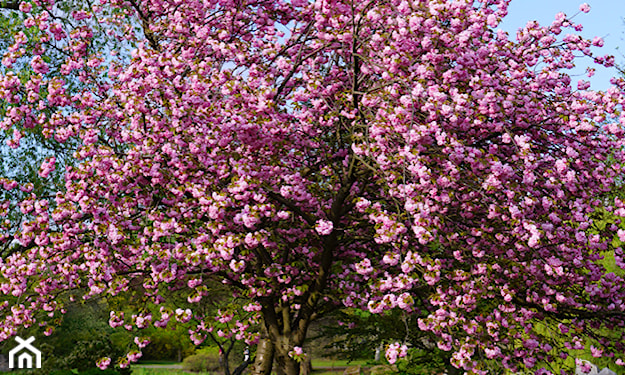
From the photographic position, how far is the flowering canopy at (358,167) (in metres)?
7.08

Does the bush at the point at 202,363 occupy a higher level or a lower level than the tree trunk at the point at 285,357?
higher

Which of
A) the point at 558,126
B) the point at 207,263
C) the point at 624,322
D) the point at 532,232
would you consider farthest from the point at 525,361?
the point at 207,263

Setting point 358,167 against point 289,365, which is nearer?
point 358,167

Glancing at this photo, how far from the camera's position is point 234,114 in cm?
771

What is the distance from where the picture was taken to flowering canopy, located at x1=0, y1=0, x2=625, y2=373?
7.08m

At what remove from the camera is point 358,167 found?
27.2 feet

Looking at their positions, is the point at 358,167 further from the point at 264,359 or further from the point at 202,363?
the point at 202,363

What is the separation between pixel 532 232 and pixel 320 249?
401 centimetres

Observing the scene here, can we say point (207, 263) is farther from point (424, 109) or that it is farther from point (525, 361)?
point (525, 361)

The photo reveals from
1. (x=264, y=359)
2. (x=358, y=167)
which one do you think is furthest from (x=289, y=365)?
(x=358, y=167)

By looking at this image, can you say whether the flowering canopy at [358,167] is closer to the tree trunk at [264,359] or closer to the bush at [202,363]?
the tree trunk at [264,359]

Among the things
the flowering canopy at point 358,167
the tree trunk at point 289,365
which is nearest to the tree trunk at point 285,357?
the tree trunk at point 289,365

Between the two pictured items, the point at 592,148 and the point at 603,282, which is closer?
the point at 592,148

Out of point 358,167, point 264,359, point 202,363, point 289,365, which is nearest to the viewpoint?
point 358,167
